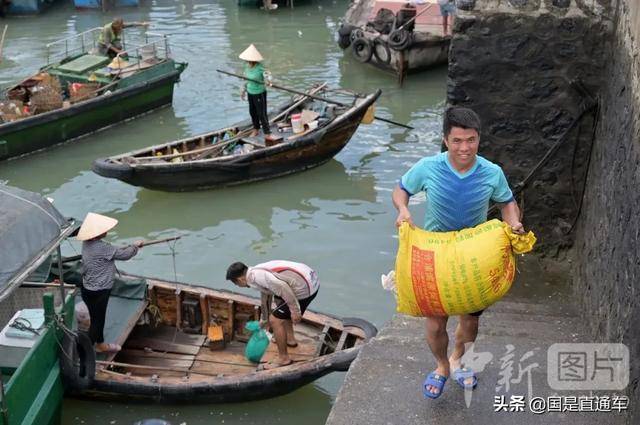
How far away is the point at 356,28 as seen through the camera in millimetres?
19656

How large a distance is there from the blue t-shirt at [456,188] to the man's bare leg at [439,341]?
45cm

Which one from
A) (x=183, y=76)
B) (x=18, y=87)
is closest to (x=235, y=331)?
(x=18, y=87)

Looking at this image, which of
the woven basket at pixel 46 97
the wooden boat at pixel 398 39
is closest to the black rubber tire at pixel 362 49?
the wooden boat at pixel 398 39

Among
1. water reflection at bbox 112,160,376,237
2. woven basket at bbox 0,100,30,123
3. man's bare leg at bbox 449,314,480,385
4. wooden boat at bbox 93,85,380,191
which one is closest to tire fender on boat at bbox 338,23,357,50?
wooden boat at bbox 93,85,380,191

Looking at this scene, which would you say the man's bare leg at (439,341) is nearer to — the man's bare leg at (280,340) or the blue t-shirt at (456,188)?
the blue t-shirt at (456,188)

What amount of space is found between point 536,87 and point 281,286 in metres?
2.52

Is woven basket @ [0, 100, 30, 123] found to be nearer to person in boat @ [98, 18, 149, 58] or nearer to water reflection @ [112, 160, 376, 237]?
water reflection @ [112, 160, 376, 237]

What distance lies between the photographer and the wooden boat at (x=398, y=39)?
18203mm

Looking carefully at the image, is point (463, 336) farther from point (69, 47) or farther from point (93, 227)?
point (69, 47)

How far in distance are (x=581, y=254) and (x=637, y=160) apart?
2.06m

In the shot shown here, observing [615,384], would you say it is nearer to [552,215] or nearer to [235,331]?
[552,215]

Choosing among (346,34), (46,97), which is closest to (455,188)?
(46,97)

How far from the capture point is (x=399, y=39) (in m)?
18.2

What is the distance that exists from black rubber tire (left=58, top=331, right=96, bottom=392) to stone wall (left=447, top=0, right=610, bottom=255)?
352 cm
